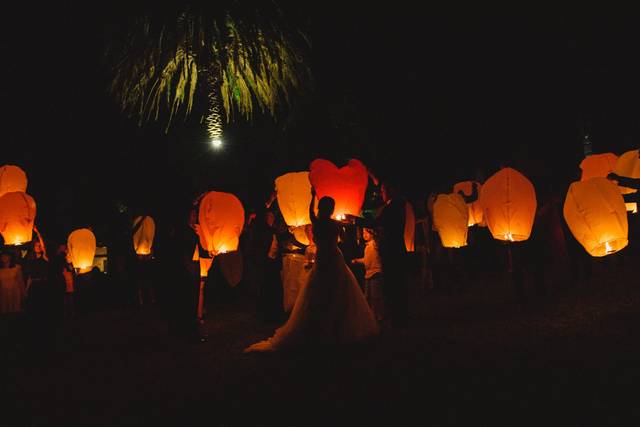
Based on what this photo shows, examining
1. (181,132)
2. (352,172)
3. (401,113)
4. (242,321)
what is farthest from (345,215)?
(181,132)

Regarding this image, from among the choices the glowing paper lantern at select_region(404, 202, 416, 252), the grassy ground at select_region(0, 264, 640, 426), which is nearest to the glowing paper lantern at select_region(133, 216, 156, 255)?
the grassy ground at select_region(0, 264, 640, 426)

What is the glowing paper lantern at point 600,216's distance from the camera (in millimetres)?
5422

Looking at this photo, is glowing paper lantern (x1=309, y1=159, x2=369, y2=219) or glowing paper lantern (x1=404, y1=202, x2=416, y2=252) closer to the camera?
glowing paper lantern (x1=309, y1=159, x2=369, y2=219)

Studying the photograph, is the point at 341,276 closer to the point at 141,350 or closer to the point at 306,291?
the point at 306,291

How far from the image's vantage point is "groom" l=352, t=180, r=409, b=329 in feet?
23.2

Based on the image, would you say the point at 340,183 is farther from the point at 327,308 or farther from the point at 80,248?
the point at 80,248

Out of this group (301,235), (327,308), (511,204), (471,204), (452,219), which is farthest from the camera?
(471,204)

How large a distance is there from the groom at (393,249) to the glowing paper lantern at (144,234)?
519 cm

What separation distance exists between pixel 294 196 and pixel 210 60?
8.53 ft

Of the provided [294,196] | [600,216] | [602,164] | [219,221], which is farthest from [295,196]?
[602,164]

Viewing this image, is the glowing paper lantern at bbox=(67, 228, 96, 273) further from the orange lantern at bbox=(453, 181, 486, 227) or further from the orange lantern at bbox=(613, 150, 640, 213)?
the orange lantern at bbox=(613, 150, 640, 213)

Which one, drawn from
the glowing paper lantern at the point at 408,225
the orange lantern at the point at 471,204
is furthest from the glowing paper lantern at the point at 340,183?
the orange lantern at the point at 471,204

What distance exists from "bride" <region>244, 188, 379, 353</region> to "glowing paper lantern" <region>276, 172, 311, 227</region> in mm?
939

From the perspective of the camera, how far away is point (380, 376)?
486 centimetres
